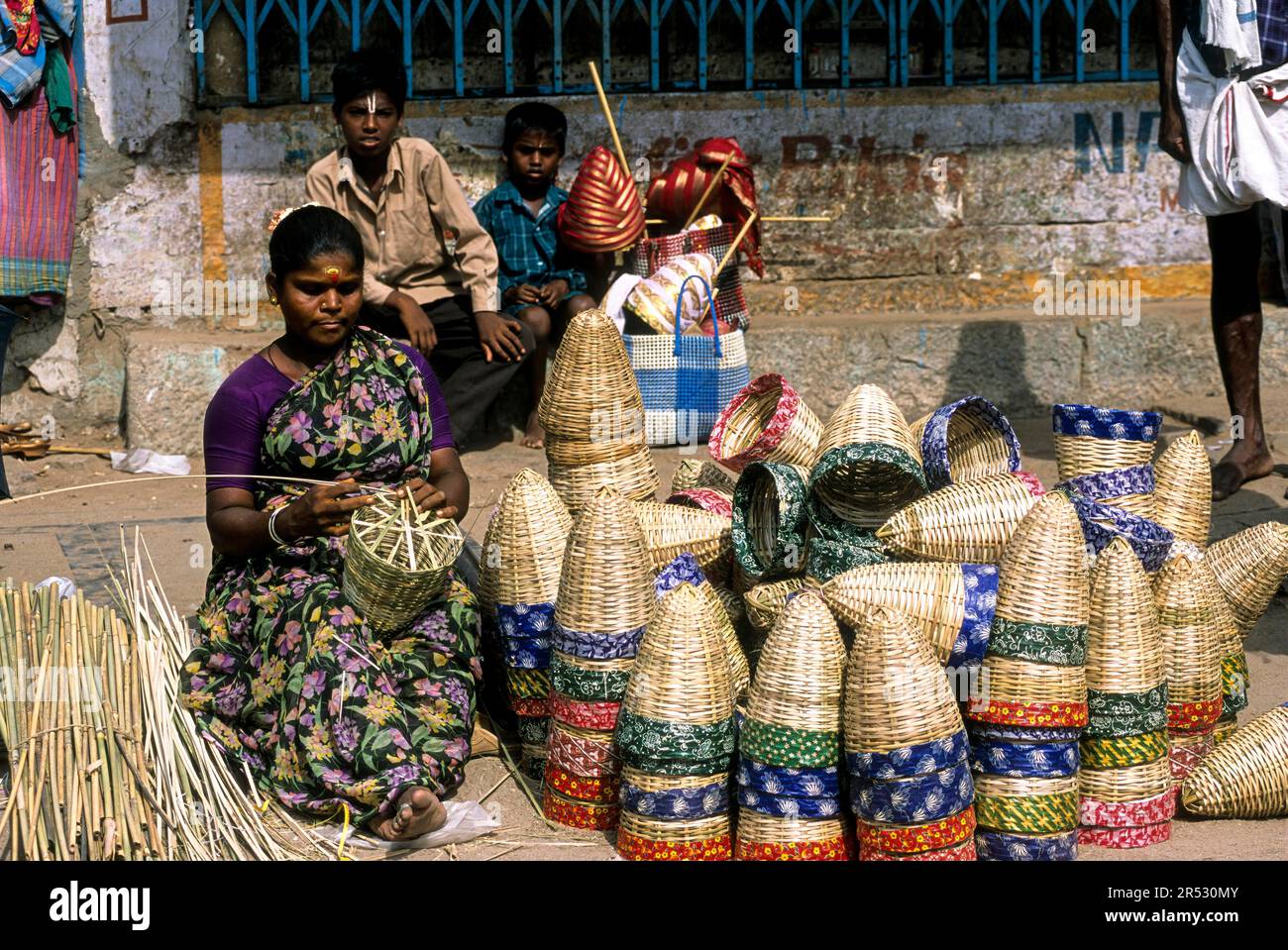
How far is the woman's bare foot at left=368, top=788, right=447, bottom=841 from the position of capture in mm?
3127

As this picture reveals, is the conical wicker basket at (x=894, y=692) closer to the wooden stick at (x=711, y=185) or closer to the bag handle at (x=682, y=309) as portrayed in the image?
the bag handle at (x=682, y=309)

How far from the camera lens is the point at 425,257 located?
627cm

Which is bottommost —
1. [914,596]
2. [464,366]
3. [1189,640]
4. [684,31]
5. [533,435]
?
[1189,640]

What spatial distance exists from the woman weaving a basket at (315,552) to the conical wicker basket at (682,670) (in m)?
0.56

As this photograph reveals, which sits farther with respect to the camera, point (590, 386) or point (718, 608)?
point (590, 386)

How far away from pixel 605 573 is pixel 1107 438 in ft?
4.26

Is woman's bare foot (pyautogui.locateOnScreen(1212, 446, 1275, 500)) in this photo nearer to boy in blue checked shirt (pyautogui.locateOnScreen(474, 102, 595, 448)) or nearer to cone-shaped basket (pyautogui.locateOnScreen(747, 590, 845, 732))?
boy in blue checked shirt (pyautogui.locateOnScreen(474, 102, 595, 448))

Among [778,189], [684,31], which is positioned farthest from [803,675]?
[684,31]

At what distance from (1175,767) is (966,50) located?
466cm

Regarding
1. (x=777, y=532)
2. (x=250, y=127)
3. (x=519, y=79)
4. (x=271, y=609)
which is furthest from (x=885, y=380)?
(x=271, y=609)

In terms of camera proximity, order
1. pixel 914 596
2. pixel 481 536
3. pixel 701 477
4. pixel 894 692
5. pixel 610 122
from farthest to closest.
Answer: pixel 610 122
pixel 481 536
pixel 701 477
pixel 914 596
pixel 894 692

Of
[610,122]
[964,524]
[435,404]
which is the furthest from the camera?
[610,122]

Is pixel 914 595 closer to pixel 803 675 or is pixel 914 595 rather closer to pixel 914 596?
pixel 914 596

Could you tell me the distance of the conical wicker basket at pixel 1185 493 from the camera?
384cm
